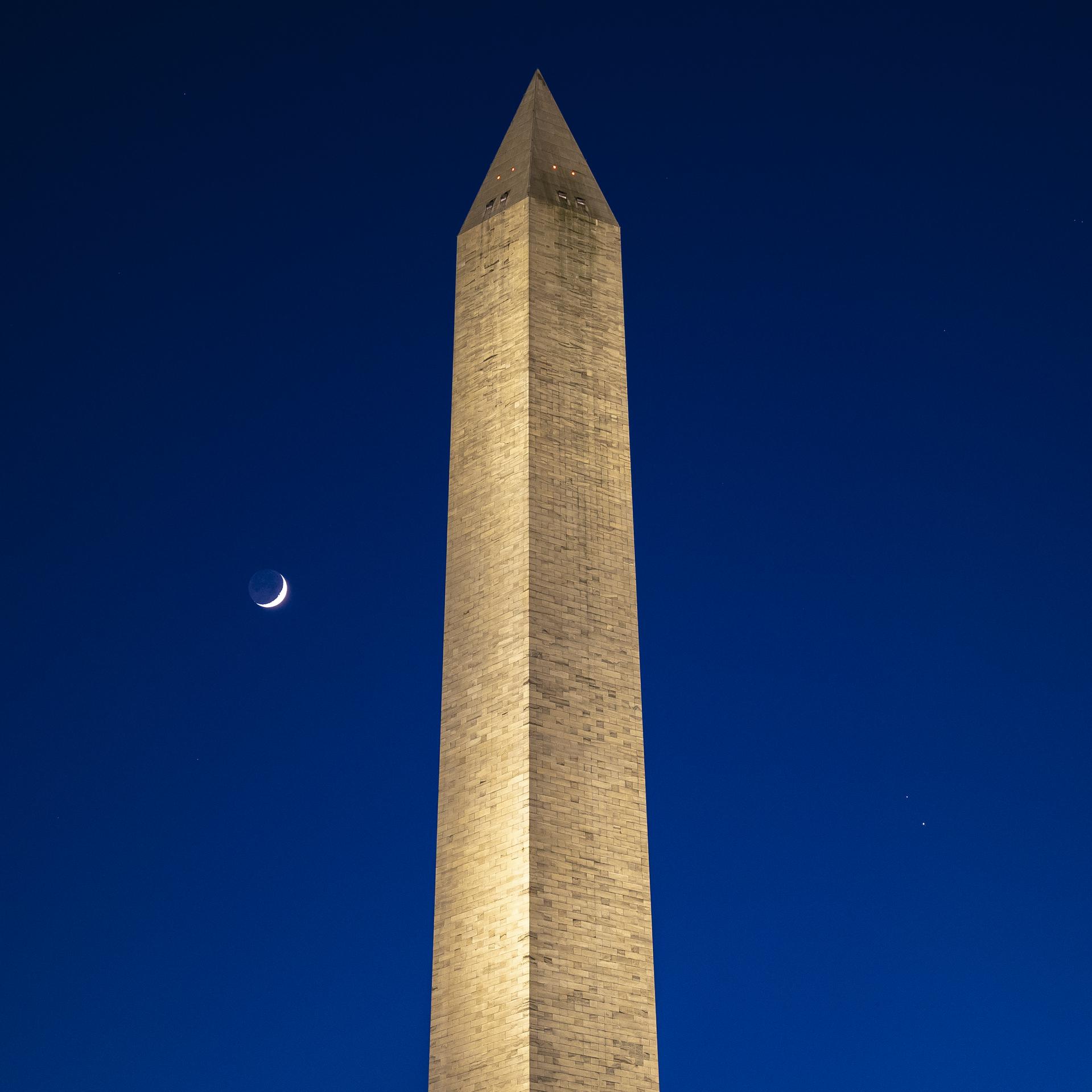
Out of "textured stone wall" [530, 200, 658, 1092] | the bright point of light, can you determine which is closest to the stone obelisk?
"textured stone wall" [530, 200, 658, 1092]

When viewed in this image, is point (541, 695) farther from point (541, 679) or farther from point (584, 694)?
point (584, 694)

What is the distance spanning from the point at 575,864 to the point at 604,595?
3517 mm

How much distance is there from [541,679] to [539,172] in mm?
7829

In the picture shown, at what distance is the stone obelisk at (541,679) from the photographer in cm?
1866

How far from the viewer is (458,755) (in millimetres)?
20453

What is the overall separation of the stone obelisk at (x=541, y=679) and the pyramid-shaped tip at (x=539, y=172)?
0.17 ft

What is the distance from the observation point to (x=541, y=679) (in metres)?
19.8

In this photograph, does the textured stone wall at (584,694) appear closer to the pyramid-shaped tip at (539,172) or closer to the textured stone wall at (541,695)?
the textured stone wall at (541,695)

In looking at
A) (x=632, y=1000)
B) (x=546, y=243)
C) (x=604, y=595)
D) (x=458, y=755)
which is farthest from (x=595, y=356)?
(x=632, y=1000)

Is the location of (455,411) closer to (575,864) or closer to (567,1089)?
(575,864)

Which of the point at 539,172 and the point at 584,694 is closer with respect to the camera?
the point at 584,694

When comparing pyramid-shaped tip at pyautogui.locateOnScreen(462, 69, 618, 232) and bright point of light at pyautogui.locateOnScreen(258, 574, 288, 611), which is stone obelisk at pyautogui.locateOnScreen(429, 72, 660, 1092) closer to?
pyramid-shaped tip at pyautogui.locateOnScreen(462, 69, 618, 232)

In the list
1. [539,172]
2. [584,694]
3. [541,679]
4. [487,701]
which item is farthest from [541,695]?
[539,172]

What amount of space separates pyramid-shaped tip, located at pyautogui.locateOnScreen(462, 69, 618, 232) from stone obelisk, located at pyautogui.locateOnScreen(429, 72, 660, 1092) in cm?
5
